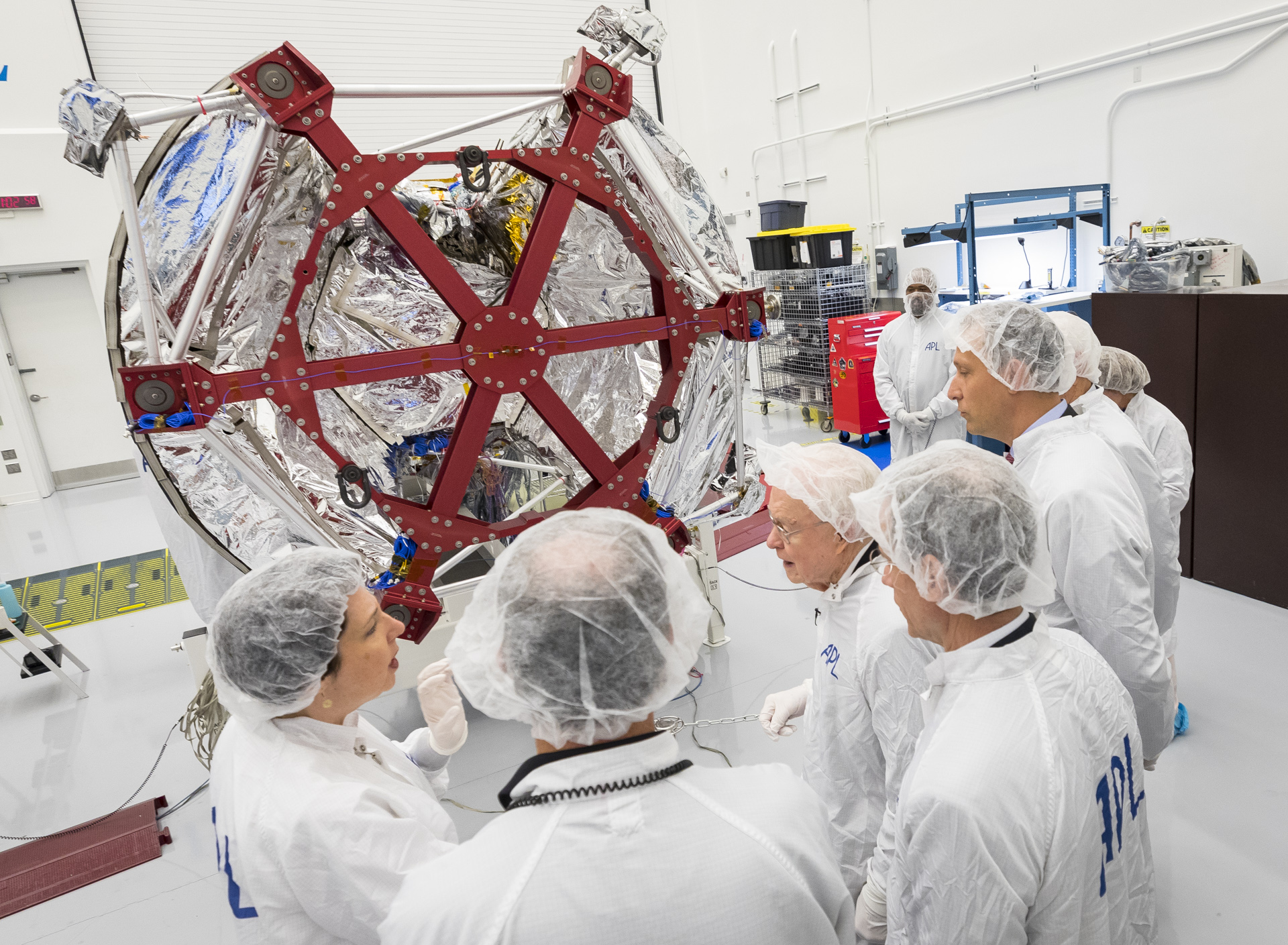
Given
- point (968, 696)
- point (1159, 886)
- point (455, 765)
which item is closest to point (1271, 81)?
point (1159, 886)

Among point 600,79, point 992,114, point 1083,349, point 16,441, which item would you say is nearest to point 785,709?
point 1083,349

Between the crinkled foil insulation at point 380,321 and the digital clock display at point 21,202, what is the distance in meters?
7.06

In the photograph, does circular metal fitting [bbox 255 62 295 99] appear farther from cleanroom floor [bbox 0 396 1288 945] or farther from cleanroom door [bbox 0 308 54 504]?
cleanroom door [bbox 0 308 54 504]

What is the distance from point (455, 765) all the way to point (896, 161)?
686 cm

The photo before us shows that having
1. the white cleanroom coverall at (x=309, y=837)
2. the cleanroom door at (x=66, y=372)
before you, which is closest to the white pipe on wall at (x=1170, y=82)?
the white cleanroom coverall at (x=309, y=837)

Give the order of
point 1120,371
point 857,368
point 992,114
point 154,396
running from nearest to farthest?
point 154,396 < point 1120,371 < point 857,368 < point 992,114

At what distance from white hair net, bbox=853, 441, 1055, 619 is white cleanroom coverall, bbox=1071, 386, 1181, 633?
1.29 m

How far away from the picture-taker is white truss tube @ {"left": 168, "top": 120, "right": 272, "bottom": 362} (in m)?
1.63

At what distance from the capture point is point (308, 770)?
1325 millimetres

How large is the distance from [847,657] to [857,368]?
502 cm

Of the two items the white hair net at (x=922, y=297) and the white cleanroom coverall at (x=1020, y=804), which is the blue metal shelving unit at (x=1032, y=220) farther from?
the white cleanroom coverall at (x=1020, y=804)

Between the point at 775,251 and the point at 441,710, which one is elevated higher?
the point at 775,251

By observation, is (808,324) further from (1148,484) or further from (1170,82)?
(1148,484)

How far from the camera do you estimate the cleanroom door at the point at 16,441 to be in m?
7.55
